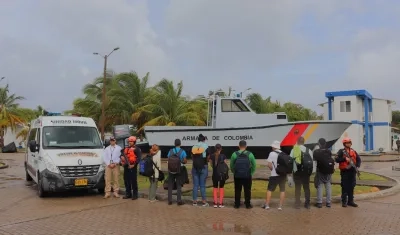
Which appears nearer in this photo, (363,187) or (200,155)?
(200,155)

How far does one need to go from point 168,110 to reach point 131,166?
18.0 meters

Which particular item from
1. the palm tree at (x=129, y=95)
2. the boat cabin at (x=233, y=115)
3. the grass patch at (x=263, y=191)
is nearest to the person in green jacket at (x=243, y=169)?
the grass patch at (x=263, y=191)

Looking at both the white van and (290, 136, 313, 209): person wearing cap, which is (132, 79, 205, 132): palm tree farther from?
(290, 136, 313, 209): person wearing cap

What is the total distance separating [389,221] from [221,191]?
3.67m

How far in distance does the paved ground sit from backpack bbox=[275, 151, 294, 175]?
90 centimetres

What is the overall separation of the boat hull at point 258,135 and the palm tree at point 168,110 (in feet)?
32.9

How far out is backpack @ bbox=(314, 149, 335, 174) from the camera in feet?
32.1

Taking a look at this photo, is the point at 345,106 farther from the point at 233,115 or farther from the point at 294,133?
the point at 294,133

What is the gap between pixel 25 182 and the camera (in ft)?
51.0

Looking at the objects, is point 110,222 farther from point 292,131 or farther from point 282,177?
point 292,131

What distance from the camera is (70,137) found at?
490 inches

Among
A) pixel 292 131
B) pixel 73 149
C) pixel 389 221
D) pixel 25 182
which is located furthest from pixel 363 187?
pixel 25 182

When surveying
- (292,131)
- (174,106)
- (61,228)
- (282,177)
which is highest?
(174,106)

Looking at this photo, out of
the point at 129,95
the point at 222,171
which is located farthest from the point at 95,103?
the point at 222,171
